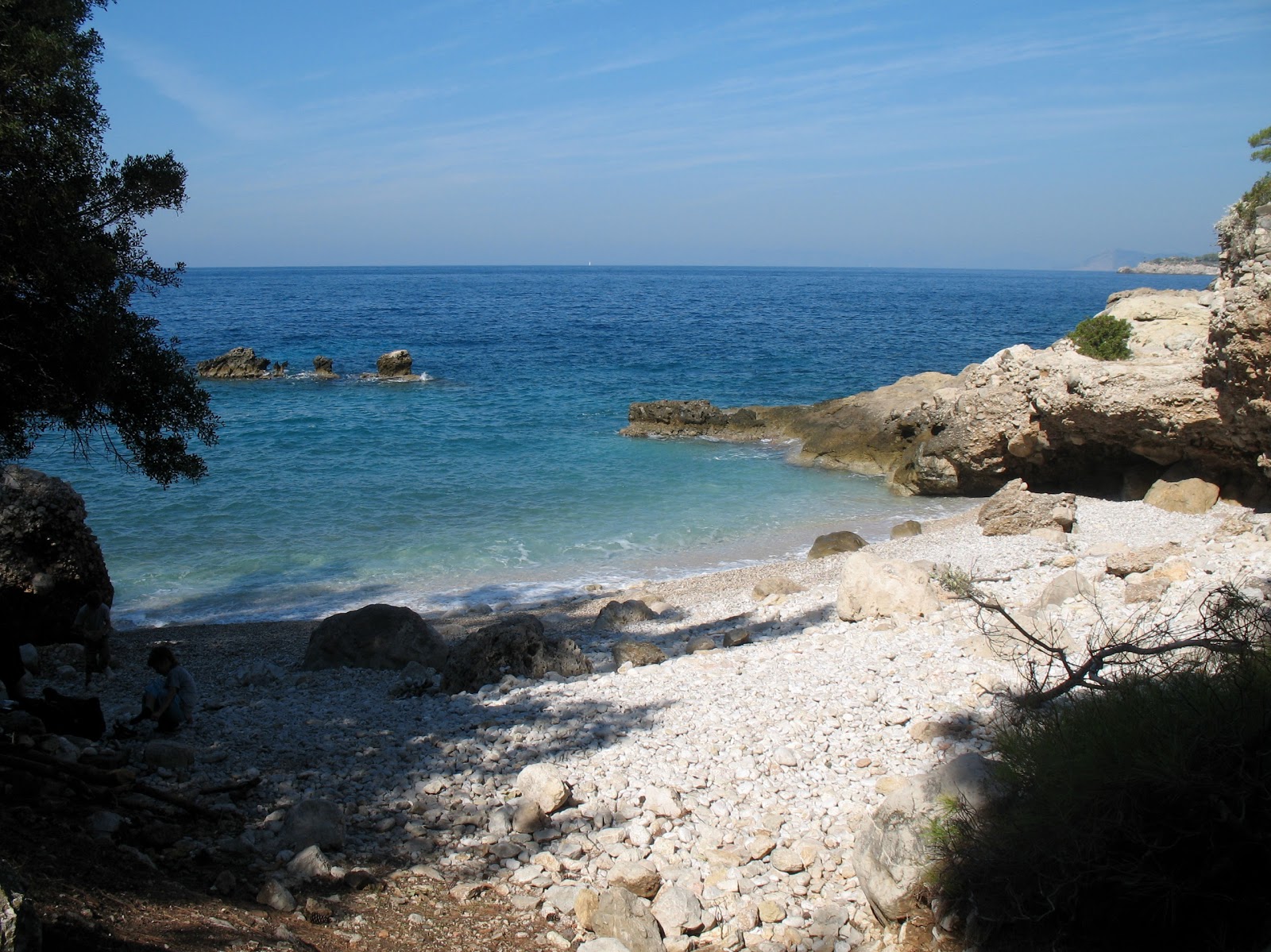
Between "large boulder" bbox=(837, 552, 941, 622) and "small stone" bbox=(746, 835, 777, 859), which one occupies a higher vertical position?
"large boulder" bbox=(837, 552, 941, 622)

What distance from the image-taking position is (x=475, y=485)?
22.8m

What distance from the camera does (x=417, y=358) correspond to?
4828 centimetres

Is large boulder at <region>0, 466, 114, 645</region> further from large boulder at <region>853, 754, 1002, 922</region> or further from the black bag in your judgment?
large boulder at <region>853, 754, 1002, 922</region>

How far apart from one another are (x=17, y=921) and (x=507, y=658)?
20.9 ft

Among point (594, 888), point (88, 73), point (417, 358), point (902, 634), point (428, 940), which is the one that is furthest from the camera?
point (417, 358)

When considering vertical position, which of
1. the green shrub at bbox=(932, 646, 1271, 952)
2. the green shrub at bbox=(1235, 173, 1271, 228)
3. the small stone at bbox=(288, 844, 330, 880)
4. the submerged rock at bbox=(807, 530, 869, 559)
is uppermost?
the green shrub at bbox=(1235, 173, 1271, 228)

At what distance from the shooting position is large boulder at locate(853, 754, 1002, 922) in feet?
15.1

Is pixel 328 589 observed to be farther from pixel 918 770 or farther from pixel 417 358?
pixel 417 358

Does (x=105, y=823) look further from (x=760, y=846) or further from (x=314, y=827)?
(x=760, y=846)

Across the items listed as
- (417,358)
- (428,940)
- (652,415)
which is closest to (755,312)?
(417,358)

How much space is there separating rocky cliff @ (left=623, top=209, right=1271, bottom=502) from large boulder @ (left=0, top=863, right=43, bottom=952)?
48.6ft

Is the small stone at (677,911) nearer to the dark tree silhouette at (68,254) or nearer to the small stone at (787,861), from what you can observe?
the small stone at (787,861)

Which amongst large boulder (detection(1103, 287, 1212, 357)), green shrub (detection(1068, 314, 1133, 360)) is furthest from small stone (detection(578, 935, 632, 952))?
green shrub (detection(1068, 314, 1133, 360))

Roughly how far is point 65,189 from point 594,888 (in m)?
7.00
